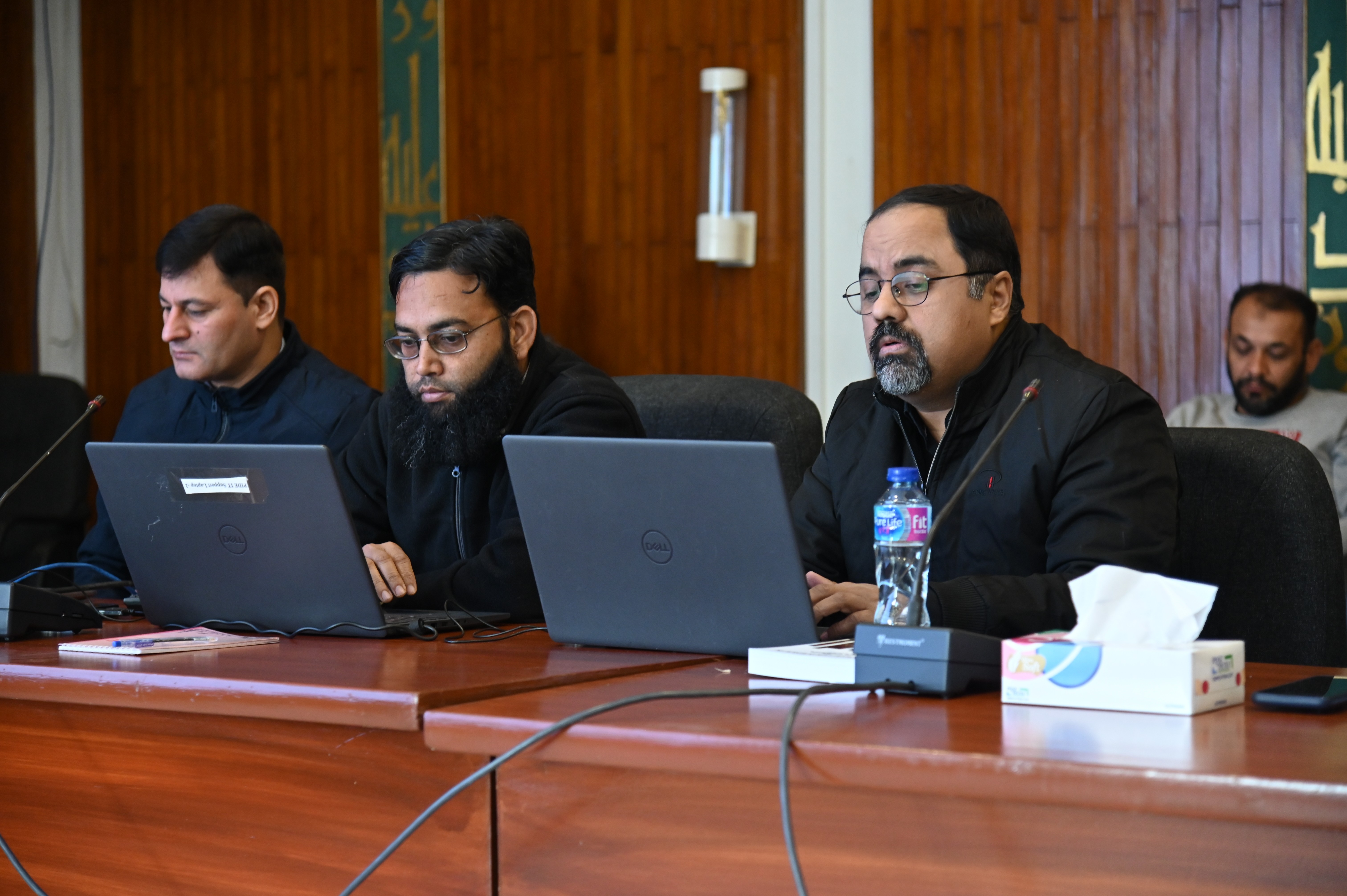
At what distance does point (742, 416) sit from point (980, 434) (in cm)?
56

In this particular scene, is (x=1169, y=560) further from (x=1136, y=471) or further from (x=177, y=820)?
(x=177, y=820)

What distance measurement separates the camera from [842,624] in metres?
1.64

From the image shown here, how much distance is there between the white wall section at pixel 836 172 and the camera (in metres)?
4.25

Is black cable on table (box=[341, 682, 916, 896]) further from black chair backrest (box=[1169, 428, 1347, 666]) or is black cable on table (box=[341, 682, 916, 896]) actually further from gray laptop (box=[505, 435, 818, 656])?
black chair backrest (box=[1169, 428, 1347, 666])

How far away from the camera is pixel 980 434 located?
2051 mm

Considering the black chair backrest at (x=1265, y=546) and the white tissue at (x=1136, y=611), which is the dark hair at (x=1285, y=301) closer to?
the black chair backrest at (x=1265, y=546)

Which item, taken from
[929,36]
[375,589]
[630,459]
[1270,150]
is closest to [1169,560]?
[630,459]

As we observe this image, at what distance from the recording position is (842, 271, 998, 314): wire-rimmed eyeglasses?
2.12 meters

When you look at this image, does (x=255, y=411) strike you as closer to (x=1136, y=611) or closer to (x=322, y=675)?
(x=322, y=675)

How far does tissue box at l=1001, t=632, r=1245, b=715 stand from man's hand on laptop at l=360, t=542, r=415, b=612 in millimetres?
1036

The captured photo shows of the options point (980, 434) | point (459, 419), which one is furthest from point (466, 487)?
point (980, 434)

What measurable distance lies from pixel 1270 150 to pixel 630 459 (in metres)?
3.03

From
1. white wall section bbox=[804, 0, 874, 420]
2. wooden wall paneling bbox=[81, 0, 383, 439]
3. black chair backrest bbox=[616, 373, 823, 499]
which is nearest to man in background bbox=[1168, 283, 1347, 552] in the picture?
white wall section bbox=[804, 0, 874, 420]

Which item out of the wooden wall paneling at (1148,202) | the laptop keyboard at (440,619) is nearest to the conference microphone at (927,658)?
the laptop keyboard at (440,619)
